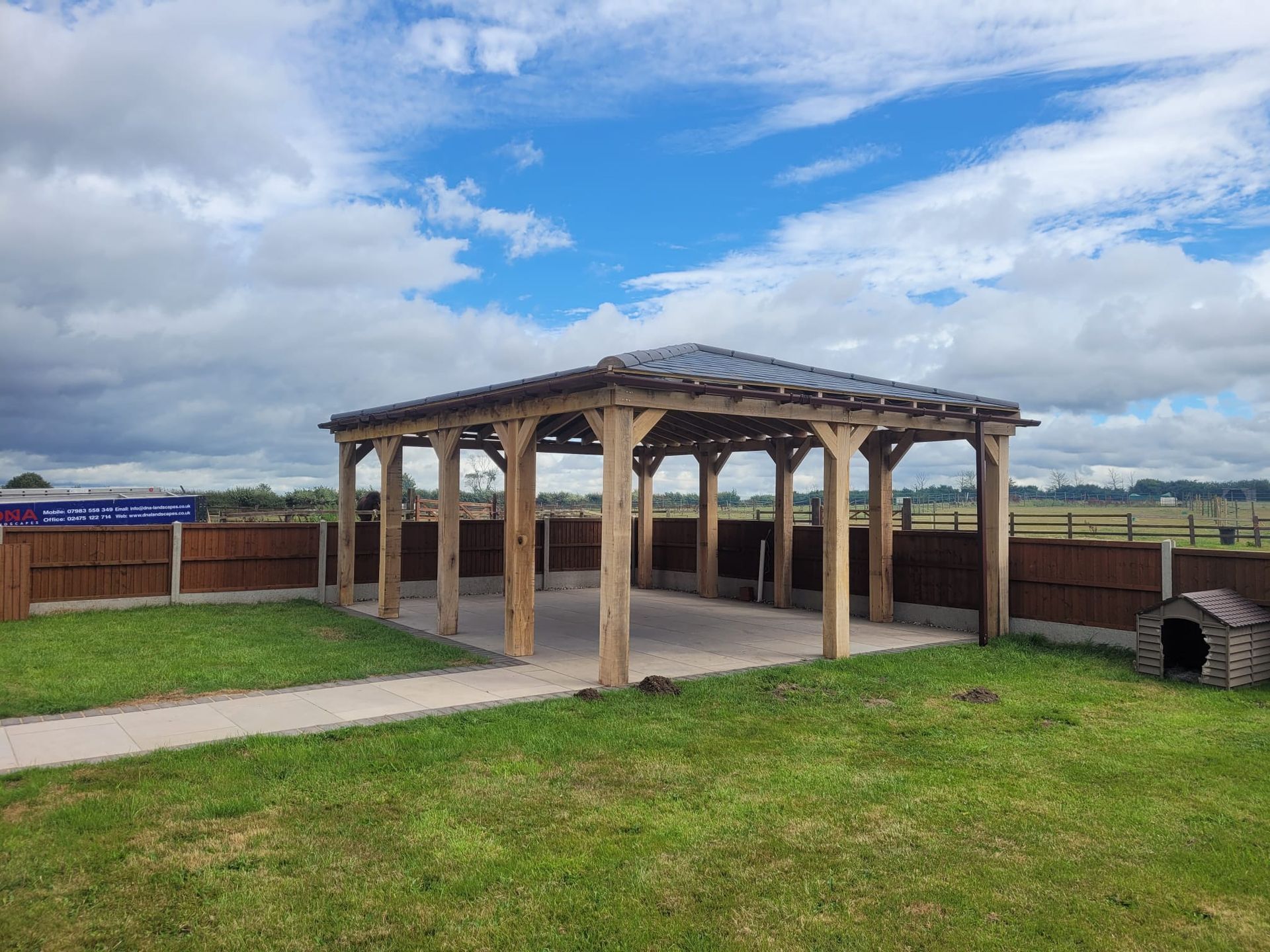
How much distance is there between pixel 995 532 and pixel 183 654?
11796mm

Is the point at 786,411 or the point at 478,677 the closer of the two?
the point at 478,677

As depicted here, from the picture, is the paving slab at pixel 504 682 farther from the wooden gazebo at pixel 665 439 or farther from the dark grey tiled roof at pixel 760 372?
the dark grey tiled roof at pixel 760 372

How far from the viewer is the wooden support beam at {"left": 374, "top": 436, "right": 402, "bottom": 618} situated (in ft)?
48.6

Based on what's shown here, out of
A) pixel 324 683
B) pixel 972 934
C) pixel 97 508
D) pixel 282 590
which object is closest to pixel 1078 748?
pixel 972 934

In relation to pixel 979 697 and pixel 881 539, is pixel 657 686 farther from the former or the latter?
pixel 881 539

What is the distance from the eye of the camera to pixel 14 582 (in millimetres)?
13672

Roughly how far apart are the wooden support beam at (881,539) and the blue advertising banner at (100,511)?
1895 cm

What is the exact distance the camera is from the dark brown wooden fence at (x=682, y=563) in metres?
11.8

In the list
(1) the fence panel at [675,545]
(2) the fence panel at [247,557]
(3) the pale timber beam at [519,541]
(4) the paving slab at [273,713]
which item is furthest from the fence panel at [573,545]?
(4) the paving slab at [273,713]

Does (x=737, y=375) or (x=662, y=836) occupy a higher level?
(x=737, y=375)

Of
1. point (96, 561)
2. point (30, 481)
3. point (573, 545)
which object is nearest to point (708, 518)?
point (573, 545)

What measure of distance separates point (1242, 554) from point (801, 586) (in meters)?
8.10

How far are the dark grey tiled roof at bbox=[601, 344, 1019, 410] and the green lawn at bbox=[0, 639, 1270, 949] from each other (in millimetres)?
3922

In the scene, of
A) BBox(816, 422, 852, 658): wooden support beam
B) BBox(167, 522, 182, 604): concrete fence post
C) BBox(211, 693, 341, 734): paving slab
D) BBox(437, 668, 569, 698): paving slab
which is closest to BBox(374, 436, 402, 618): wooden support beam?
BBox(167, 522, 182, 604): concrete fence post
